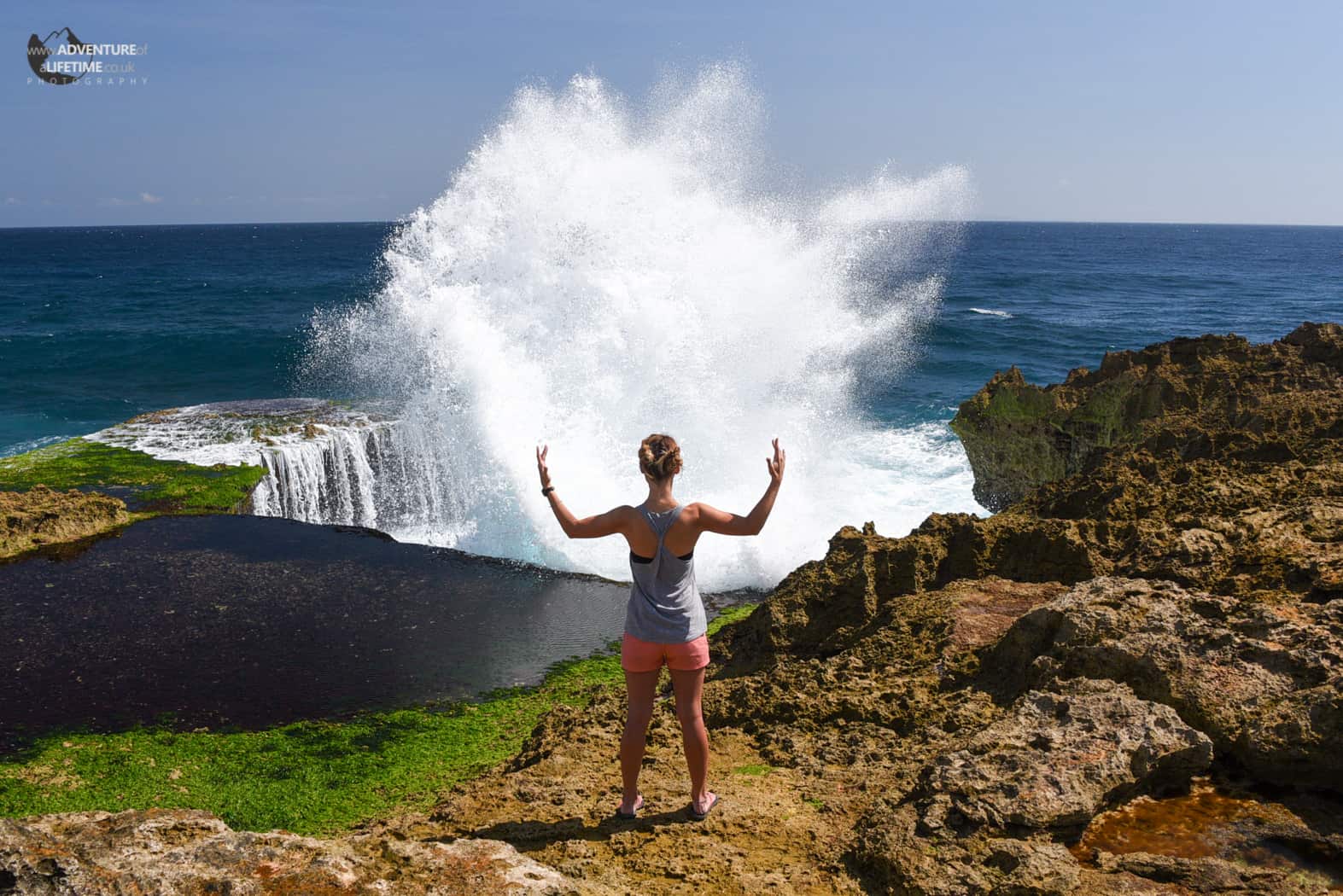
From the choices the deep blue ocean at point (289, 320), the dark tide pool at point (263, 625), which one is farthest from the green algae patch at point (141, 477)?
the deep blue ocean at point (289, 320)

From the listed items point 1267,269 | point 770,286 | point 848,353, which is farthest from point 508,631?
point 1267,269

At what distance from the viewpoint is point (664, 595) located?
4.08 m

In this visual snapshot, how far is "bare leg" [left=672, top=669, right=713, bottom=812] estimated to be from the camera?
4168mm

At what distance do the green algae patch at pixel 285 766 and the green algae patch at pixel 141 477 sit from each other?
22.9 feet

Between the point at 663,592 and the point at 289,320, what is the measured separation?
42.2m

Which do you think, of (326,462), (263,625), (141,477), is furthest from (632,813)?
(141,477)

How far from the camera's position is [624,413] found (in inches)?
643

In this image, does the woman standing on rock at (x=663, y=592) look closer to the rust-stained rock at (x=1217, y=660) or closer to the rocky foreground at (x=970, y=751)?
the rocky foreground at (x=970, y=751)

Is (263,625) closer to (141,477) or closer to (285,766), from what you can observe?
(285,766)

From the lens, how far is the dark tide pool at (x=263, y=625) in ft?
26.2

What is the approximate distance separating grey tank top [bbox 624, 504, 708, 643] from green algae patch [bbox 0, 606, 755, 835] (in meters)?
2.80

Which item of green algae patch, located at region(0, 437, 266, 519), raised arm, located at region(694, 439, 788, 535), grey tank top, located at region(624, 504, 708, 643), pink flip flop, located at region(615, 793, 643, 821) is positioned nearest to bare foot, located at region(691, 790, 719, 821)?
pink flip flop, located at region(615, 793, 643, 821)

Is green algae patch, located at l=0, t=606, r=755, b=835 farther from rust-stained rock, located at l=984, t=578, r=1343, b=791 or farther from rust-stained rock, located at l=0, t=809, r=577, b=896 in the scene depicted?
rust-stained rock, located at l=984, t=578, r=1343, b=791

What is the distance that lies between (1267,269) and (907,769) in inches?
3471
